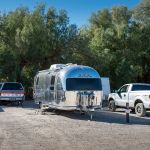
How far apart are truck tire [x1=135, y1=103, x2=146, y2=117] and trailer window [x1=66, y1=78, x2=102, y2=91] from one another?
2759 millimetres

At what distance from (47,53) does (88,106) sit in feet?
80.9

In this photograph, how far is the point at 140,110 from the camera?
2388 cm

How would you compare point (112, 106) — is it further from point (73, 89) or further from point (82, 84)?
point (73, 89)

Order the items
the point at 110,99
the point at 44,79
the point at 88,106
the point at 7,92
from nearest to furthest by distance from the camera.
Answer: the point at 88,106, the point at 44,79, the point at 110,99, the point at 7,92

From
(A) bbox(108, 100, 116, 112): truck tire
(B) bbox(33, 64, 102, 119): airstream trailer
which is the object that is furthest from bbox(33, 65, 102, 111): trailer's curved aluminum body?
(A) bbox(108, 100, 116, 112): truck tire

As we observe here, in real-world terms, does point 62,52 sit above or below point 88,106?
above

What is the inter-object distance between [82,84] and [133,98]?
385 cm

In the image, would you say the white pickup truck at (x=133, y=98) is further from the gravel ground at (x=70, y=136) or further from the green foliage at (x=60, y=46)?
the green foliage at (x=60, y=46)

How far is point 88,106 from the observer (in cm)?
2167

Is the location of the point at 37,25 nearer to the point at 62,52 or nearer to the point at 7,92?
the point at 62,52

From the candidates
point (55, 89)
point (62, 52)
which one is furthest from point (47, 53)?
point (55, 89)

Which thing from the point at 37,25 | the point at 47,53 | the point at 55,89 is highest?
the point at 37,25

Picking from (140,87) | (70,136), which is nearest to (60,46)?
(140,87)

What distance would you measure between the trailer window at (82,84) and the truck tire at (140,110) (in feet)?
9.05
